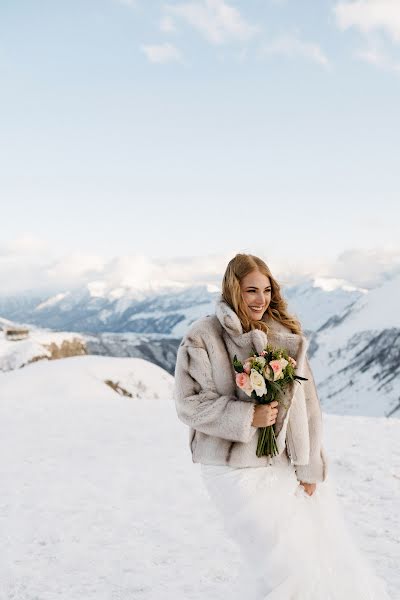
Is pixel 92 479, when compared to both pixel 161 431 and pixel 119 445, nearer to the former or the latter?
pixel 119 445

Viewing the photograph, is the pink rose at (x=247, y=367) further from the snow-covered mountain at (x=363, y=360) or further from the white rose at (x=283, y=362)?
the snow-covered mountain at (x=363, y=360)

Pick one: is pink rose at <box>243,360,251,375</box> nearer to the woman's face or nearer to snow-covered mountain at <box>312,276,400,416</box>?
the woman's face

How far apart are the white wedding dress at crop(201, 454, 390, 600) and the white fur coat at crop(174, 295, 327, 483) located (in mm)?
142

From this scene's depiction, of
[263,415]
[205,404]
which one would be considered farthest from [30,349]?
[263,415]

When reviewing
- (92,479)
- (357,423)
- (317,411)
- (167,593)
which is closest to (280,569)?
(317,411)

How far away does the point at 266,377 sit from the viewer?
3516 mm

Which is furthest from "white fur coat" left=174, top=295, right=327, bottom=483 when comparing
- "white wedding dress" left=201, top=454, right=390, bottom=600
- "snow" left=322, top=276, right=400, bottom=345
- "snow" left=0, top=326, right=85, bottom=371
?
"snow" left=322, top=276, right=400, bottom=345

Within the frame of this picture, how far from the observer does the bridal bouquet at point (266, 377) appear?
351 centimetres

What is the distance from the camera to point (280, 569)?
358cm

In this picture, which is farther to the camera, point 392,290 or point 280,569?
point 392,290

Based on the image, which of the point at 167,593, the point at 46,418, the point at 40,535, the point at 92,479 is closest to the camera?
the point at 167,593

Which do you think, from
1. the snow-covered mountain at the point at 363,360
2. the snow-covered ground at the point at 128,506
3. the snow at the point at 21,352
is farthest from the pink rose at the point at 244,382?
the snow-covered mountain at the point at 363,360

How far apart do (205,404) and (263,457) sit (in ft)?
2.00

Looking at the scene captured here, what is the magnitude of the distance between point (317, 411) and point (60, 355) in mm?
42666
